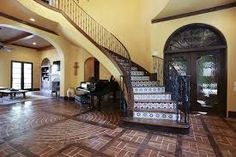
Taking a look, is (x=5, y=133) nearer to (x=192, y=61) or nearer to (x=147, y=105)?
(x=147, y=105)

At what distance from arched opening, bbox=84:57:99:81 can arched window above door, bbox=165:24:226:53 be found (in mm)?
4221

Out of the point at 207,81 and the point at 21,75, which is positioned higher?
the point at 21,75

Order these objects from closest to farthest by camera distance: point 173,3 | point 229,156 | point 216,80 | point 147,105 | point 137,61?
point 229,156 < point 147,105 < point 173,3 < point 216,80 < point 137,61

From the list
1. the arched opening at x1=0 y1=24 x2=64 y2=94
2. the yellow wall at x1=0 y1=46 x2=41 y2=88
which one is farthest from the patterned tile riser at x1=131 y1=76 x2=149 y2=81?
the yellow wall at x1=0 y1=46 x2=41 y2=88

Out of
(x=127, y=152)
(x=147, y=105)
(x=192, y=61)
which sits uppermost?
(x=192, y=61)

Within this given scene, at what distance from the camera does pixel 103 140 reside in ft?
10.1

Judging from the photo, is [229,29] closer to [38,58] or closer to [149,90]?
[149,90]

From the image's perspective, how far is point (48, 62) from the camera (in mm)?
11680

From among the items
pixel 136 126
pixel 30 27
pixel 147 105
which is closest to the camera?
pixel 136 126

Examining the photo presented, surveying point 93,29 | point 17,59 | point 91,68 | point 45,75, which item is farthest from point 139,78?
point 17,59

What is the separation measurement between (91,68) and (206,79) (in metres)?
5.57

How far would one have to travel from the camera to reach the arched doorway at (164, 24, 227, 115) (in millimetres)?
4922

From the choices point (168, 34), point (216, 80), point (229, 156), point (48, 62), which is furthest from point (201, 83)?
point (48, 62)

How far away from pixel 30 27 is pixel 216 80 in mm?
6784
